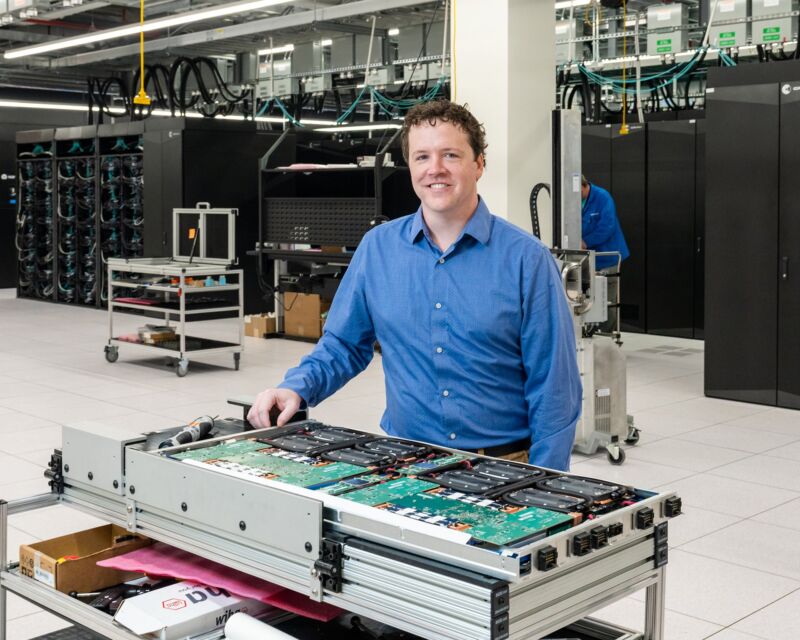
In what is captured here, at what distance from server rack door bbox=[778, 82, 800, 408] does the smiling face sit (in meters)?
5.08

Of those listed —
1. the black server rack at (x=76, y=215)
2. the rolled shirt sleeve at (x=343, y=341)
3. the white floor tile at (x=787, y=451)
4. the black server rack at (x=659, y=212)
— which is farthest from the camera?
the black server rack at (x=76, y=215)

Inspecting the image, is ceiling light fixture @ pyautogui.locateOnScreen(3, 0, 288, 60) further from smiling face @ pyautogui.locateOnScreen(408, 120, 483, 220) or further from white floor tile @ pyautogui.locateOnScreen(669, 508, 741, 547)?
smiling face @ pyautogui.locateOnScreen(408, 120, 483, 220)

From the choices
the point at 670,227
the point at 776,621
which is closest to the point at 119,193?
the point at 670,227

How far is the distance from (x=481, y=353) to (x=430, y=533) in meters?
0.77

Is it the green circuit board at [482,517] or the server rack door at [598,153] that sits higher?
the server rack door at [598,153]

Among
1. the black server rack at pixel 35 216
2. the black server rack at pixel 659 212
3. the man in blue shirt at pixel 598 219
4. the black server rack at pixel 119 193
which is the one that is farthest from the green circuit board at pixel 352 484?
the black server rack at pixel 35 216

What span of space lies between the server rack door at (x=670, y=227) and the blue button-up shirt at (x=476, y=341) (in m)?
8.24

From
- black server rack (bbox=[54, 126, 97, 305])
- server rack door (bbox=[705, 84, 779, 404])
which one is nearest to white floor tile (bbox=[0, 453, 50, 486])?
server rack door (bbox=[705, 84, 779, 404])

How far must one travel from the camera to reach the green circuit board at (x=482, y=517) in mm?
1437

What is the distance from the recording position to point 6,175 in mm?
15836

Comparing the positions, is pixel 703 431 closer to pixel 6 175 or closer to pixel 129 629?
pixel 129 629

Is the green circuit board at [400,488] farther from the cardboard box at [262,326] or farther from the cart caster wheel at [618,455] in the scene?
the cardboard box at [262,326]

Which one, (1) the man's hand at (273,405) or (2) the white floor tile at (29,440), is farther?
(2) the white floor tile at (29,440)

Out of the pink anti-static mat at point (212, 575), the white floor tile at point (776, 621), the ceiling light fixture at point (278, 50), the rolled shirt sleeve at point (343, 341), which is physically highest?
the ceiling light fixture at point (278, 50)
